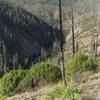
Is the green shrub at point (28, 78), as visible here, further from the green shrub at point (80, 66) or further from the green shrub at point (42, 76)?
the green shrub at point (80, 66)

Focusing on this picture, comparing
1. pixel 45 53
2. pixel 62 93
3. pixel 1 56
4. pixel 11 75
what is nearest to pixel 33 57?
pixel 45 53

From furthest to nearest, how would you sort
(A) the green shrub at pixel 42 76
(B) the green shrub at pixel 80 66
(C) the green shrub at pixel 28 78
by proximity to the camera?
(B) the green shrub at pixel 80 66
(C) the green shrub at pixel 28 78
(A) the green shrub at pixel 42 76

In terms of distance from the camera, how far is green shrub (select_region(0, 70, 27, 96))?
22609 millimetres

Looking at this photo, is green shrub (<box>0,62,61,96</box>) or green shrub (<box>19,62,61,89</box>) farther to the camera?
green shrub (<box>0,62,61,96</box>)

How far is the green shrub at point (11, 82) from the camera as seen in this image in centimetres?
2261

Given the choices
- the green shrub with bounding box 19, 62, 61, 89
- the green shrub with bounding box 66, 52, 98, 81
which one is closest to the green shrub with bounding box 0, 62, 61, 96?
the green shrub with bounding box 19, 62, 61, 89

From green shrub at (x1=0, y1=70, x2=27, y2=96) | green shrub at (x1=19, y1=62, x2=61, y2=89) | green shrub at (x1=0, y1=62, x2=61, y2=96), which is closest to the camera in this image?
green shrub at (x1=19, y1=62, x2=61, y2=89)

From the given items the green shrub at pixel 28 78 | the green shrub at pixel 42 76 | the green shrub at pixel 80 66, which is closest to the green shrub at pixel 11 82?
the green shrub at pixel 28 78

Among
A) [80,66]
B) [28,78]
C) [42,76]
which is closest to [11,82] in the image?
[28,78]

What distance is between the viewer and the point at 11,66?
152m

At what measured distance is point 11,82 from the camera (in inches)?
896

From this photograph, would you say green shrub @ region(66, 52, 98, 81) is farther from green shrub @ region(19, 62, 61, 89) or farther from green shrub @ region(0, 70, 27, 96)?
green shrub @ region(0, 70, 27, 96)

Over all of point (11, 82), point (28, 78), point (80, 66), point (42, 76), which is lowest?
point (11, 82)

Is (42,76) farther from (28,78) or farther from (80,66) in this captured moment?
(80,66)
